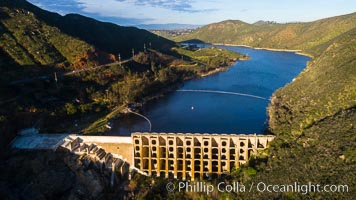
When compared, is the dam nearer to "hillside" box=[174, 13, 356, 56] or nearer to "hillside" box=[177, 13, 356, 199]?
"hillside" box=[177, 13, 356, 199]

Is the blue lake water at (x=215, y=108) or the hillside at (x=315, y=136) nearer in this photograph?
the hillside at (x=315, y=136)

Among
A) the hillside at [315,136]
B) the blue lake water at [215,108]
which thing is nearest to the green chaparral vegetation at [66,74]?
the blue lake water at [215,108]

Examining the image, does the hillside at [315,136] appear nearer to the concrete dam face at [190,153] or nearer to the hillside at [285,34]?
the concrete dam face at [190,153]

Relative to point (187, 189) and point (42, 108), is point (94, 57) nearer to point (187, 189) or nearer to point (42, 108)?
point (42, 108)

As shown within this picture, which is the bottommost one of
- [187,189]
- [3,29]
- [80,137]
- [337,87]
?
[187,189]

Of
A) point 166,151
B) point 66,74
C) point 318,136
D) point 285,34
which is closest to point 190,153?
point 166,151

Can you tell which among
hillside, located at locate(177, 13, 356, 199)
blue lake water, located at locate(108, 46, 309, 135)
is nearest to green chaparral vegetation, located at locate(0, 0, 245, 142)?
blue lake water, located at locate(108, 46, 309, 135)

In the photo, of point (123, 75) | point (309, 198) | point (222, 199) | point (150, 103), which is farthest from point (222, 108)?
point (309, 198)

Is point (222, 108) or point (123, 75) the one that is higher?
point (123, 75)
